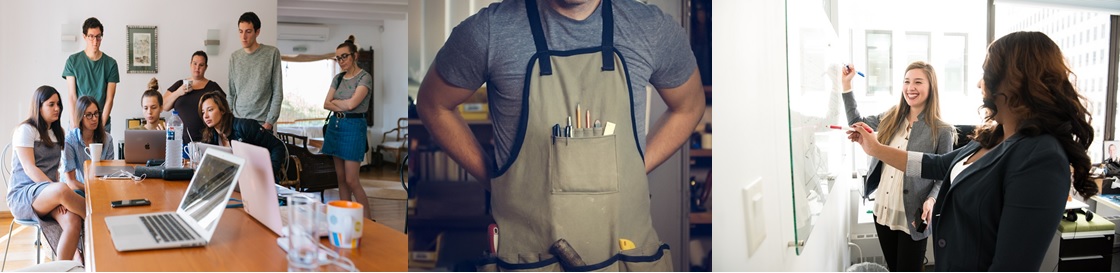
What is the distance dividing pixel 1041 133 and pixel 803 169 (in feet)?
1.95

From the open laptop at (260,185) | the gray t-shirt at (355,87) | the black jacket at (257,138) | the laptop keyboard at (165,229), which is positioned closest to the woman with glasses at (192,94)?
the black jacket at (257,138)

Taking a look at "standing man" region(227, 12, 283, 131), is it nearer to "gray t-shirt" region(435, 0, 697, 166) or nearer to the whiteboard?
the whiteboard

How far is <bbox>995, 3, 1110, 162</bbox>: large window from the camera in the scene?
5883 mm

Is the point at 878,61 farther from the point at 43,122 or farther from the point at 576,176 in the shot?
the point at 43,122

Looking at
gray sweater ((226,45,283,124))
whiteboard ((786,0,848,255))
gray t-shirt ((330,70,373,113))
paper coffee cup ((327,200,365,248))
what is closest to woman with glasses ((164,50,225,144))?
gray sweater ((226,45,283,124))

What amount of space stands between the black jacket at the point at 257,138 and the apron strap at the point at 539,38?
426cm

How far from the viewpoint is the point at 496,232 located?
4.91 ft

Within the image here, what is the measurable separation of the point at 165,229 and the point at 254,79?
4.67 meters

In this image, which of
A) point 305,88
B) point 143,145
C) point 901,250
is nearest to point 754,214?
point 901,250

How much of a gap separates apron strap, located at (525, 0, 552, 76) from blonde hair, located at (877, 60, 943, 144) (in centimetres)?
308

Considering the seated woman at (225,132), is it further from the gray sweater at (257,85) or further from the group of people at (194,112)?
the gray sweater at (257,85)

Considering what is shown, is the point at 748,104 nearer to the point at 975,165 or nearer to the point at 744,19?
the point at 744,19

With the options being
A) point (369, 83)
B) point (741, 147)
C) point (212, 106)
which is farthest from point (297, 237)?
point (212, 106)

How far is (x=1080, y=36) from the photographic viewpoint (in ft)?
20.0
